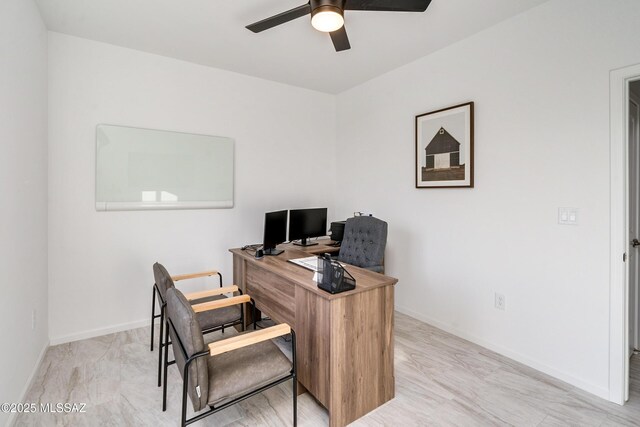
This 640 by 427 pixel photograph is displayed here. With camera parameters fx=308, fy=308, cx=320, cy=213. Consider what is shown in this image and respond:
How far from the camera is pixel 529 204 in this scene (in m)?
2.45

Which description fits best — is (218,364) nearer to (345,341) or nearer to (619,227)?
(345,341)

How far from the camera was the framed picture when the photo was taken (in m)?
2.84

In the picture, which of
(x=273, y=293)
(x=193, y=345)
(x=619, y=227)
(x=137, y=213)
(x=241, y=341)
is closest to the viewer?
(x=193, y=345)

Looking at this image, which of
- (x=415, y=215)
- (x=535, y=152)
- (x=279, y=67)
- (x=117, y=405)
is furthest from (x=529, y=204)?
(x=117, y=405)

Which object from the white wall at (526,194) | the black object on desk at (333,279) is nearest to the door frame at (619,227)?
the white wall at (526,194)

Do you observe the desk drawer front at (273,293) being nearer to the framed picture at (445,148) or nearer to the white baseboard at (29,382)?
the white baseboard at (29,382)

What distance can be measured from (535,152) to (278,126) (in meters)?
2.82

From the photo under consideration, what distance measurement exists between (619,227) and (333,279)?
6.28ft

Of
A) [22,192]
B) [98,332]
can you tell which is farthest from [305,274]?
[98,332]

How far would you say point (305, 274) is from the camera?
2178 millimetres

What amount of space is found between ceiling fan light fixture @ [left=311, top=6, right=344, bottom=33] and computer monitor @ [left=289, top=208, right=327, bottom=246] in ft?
5.97

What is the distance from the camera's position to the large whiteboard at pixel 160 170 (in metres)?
2.94

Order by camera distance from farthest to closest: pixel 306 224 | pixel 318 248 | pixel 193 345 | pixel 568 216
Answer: pixel 306 224, pixel 318 248, pixel 568 216, pixel 193 345

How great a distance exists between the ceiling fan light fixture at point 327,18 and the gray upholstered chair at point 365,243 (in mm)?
1670
